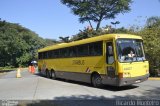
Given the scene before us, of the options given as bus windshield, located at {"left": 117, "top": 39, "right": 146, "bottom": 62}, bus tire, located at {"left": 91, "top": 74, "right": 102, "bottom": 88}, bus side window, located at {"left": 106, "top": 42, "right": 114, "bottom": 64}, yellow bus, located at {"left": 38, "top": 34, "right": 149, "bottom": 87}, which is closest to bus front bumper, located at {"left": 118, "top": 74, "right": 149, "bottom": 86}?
yellow bus, located at {"left": 38, "top": 34, "right": 149, "bottom": 87}

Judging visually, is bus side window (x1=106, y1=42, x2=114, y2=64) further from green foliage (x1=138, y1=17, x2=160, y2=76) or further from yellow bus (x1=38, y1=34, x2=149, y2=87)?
green foliage (x1=138, y1=17, x2=160, y2=76)

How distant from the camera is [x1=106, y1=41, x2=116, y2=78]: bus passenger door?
49.9 feet

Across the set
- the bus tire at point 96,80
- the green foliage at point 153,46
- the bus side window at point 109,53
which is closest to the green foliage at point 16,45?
the green foliage at point 153,46

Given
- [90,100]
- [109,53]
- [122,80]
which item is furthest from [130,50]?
[90,100]

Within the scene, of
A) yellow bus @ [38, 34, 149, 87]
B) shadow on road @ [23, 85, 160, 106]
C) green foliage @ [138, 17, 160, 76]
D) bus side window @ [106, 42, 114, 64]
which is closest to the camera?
shadow on road @ [23, 85, 160, 106]

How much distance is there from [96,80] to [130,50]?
286 centimetres

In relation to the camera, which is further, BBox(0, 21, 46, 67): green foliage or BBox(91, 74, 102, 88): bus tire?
BBox(0, 21, 46, 67): green foliage

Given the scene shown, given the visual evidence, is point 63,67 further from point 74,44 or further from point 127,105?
point 127,105

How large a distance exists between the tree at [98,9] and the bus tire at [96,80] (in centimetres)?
3458

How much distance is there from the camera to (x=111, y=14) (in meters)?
53.3

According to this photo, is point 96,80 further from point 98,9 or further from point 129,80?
point 98,9

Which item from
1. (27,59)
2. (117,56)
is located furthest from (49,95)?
(27,59)

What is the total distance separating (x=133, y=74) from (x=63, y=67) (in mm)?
7766

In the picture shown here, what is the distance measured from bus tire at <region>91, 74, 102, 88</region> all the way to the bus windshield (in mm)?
2279
